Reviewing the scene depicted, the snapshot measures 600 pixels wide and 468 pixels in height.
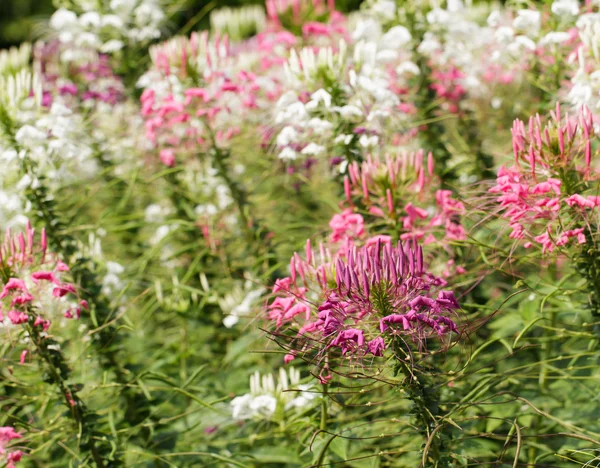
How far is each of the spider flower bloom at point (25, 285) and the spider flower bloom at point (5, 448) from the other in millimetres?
294

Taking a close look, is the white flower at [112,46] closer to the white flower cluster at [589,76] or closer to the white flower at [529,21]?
the white flower at [529,21]

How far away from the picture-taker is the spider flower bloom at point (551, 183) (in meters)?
1.81

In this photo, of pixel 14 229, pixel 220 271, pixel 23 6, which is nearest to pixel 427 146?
pixel 220 271

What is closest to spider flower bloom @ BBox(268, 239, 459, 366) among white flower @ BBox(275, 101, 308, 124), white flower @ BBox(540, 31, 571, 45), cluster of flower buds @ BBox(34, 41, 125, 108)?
white flower @ BBox(275, 101, 308, 124)

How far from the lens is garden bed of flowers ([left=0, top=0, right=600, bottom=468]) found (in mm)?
1823

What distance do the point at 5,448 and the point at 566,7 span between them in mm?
2389

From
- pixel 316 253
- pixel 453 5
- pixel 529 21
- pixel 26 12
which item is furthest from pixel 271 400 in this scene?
pixel 26 12

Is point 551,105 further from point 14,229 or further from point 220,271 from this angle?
point 14,229

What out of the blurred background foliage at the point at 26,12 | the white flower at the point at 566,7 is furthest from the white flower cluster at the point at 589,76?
the blurred background foliage at the point at 26,12

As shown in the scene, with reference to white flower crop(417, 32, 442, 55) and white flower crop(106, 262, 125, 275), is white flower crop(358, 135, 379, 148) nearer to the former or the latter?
white flower crop(417, 32, 442, 55)

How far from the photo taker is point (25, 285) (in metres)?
1.90

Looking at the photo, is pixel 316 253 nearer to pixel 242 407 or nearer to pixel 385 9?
pixel 242 407

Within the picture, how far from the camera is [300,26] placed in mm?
3326

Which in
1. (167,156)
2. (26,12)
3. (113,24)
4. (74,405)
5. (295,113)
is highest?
(113,24)
